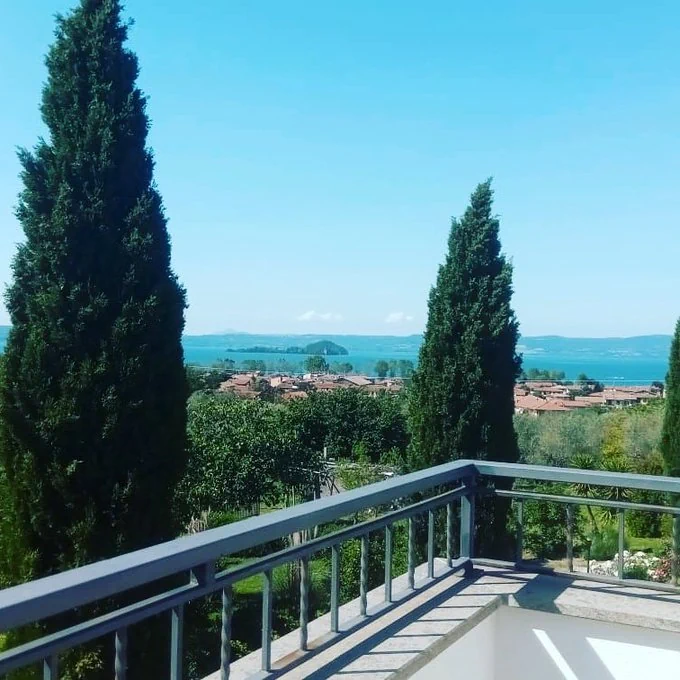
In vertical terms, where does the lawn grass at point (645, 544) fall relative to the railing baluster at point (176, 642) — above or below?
below

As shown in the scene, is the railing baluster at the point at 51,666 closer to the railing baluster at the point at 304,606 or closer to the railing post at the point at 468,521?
the railing baluster at the point at 304,606

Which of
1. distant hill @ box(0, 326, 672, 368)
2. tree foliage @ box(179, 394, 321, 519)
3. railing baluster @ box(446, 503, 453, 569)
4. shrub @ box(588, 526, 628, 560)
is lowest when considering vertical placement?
shrub @ box(588, 526, 628, 560)

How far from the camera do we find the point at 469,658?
2.94 meters

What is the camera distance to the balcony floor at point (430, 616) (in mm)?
2221

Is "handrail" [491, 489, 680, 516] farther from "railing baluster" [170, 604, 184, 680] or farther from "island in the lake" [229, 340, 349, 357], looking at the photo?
"island in the lake" [229, 340, 349, 357]

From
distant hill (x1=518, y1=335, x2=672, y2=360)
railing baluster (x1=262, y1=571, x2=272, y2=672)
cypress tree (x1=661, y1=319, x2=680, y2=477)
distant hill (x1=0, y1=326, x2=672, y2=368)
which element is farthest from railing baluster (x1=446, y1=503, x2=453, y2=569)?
distant hill (x1=0, y1=326, x2=672, y2=368)

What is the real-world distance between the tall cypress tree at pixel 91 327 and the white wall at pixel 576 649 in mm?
2794

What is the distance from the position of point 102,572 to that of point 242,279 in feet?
66.1

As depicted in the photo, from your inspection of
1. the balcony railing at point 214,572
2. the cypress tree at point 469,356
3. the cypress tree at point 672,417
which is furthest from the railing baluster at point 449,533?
the cypress tree at point 672,417

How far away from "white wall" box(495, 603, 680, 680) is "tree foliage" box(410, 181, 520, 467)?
442cm

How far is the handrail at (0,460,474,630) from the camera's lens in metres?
1.22

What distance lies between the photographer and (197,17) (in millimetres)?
7570

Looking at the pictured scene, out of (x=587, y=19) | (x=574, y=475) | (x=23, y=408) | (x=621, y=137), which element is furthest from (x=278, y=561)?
(x=621, y=137)

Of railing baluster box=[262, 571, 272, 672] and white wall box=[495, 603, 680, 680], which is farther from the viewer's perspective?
white wall box=[495, 603, 680, 680]
